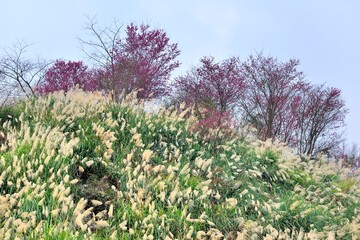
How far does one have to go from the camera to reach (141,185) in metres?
6.07

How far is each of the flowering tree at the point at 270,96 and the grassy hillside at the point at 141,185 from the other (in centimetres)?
820

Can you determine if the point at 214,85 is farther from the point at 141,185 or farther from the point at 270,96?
the point at 141,185

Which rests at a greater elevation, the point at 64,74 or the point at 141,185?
the point at 64,74

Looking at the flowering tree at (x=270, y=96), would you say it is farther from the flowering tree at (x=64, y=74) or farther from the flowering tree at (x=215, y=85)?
the flowering tree at (x=64, y=74)

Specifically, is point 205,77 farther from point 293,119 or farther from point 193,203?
point 193,203

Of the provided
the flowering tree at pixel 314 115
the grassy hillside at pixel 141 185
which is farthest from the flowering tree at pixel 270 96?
the grassy hillside at pixel 141 185

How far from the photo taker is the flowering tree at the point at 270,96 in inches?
677

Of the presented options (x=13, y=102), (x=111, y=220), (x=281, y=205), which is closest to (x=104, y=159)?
(x=111, y=220)

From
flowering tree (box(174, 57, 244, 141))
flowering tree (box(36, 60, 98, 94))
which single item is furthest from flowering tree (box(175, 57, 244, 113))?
flowering tree (box(36, 60, 98, 94))

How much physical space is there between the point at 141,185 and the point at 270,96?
11.9 m

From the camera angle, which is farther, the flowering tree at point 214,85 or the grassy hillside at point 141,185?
the flowering tree at point 214,85

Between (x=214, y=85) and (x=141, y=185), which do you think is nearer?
(x=141, y=185)

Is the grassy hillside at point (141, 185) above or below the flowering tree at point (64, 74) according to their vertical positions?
below

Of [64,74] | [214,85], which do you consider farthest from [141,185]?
[64,74]
